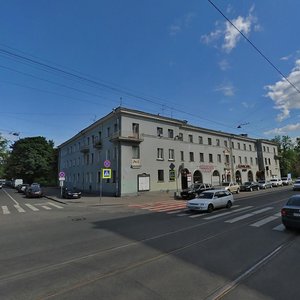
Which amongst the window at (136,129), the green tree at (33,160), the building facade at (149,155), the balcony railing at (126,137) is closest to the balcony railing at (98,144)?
the building facade at (149,155)

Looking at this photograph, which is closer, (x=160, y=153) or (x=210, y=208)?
(x=210, y=208)

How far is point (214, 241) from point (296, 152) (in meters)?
92.1

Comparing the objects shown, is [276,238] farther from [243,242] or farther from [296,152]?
[296,152]

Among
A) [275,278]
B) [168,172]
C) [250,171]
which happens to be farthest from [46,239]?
[250,171]

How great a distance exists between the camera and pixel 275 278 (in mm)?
5375

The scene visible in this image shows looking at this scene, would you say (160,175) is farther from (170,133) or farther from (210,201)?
(210,201)

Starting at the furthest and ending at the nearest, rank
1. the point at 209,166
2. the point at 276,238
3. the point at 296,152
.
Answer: the point at 296,152 → the point at 209,166 → the point at 276,238

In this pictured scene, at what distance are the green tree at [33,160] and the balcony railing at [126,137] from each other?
43026 mm

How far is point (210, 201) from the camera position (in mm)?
17016

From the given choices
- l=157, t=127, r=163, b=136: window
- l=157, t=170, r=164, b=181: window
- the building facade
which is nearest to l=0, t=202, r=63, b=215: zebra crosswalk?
the building facade

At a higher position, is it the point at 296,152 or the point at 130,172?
the point at 296,152

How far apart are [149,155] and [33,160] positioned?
4408 centimetres

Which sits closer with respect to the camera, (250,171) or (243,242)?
(243,242)

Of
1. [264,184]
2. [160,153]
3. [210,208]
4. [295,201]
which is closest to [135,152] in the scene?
[160,153]
